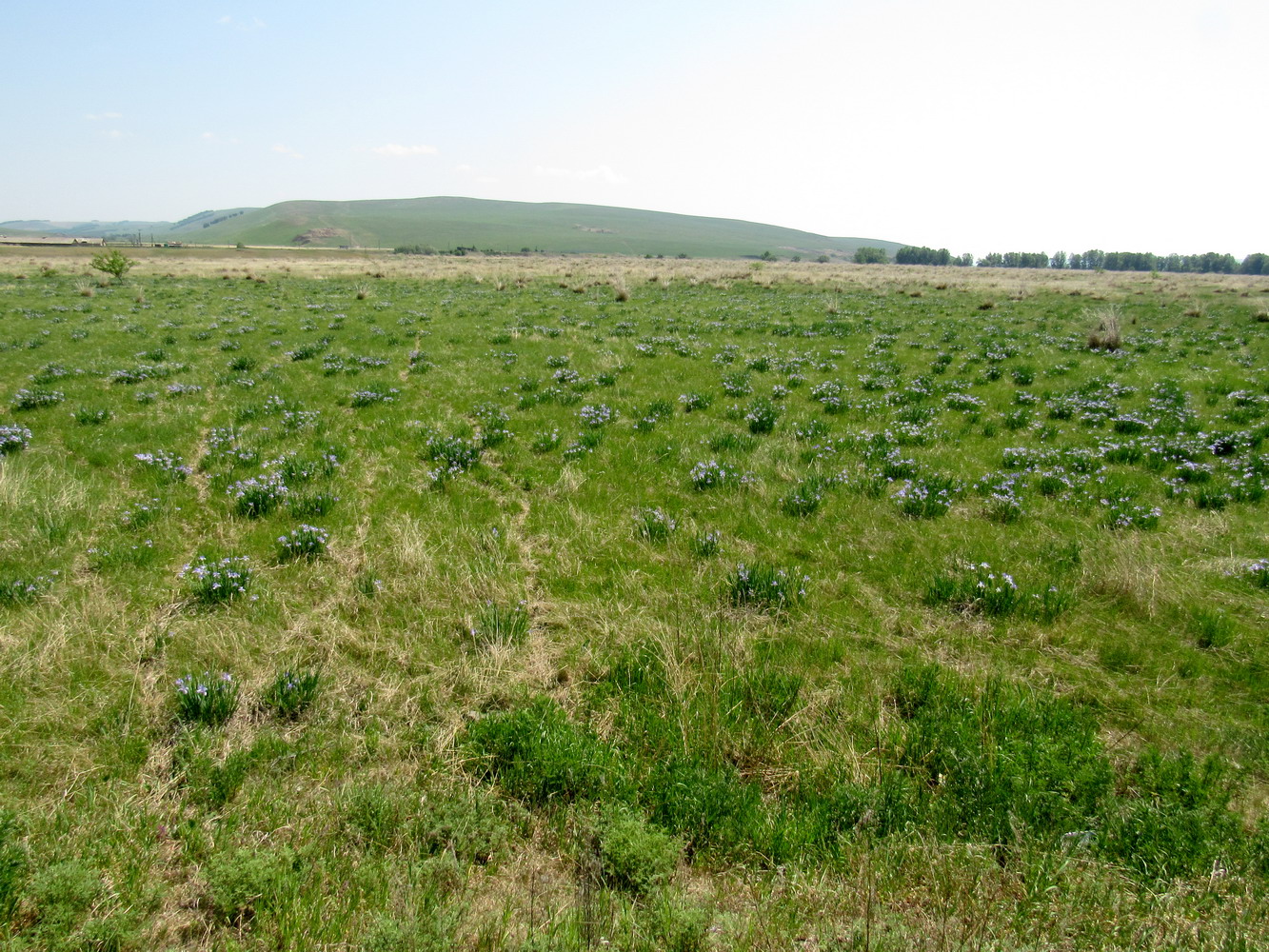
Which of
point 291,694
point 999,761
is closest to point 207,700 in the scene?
point 291,694

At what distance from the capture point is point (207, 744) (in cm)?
362

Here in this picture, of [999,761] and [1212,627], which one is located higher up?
[1212,627]

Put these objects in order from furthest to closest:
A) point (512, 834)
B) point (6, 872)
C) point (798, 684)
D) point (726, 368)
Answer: point (726, 368) → point (798, 684) → point (512, 834) → point (6, 872)

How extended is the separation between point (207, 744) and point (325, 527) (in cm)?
357

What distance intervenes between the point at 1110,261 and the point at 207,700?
7372 inches

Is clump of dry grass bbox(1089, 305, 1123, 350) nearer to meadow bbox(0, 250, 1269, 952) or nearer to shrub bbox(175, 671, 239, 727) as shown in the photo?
meadow bbox(0, 250, 1269, 952)

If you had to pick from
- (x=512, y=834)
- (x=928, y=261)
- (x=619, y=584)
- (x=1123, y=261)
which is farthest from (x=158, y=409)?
(x=1123, y=261)

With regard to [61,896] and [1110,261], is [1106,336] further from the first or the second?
[1110,261]

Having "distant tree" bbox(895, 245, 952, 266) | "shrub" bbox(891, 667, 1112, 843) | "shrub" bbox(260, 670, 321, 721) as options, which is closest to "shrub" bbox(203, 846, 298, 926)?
"shrub" bbox(260, 670, 321, 721)

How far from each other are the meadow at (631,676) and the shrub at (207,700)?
0.02m

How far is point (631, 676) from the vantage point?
14.8 feet

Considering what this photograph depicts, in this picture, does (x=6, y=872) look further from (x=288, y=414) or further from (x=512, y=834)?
(x=288, y=414)

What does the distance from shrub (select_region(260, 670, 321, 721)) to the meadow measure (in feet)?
0.16

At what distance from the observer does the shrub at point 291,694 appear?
408cm
